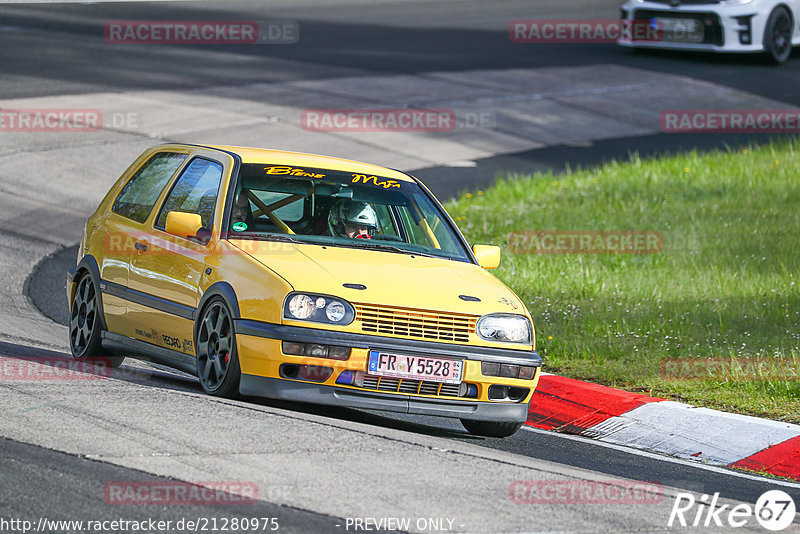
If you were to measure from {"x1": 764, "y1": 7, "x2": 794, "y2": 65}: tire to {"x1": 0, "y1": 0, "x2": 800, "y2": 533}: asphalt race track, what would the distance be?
302mm

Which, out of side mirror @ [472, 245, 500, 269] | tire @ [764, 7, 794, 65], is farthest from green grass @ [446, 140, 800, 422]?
tire @ [764, 7, 794, 65]

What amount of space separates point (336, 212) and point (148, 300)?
1.27m

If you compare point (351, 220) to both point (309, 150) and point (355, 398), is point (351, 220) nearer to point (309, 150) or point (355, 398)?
point (355, 398)

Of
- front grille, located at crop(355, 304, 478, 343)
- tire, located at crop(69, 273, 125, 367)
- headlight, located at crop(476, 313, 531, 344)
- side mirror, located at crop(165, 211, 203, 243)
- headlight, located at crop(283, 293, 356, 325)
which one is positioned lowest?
tire, located at crop(69, 273, 125, 367)

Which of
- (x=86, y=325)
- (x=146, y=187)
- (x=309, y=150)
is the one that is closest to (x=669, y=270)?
(x=146, y=187)

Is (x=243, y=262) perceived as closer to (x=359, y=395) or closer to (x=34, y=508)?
(x=359, y=395)

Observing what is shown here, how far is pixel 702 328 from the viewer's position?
10.3m

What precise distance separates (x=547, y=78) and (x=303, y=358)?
58.0 ft

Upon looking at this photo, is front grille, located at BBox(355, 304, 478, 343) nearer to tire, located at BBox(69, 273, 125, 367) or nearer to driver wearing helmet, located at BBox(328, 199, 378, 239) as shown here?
driver wearing helmet, located at BBox(328, 199, 378, 239)

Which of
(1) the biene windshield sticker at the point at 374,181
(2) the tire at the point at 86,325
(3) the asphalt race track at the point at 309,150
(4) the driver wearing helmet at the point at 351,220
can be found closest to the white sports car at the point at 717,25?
(3) the asphalt race track at the point at 309,150

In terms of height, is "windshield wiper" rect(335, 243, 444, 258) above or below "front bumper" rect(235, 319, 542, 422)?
above

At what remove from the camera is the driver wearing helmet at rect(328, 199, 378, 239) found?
7859 millimetres

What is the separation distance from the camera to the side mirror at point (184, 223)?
736 cm

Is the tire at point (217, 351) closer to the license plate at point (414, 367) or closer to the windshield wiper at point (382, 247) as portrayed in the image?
the license plate at point (414, 367)
